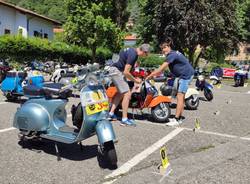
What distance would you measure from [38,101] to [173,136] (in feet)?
8.62

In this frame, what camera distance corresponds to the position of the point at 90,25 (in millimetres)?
30500

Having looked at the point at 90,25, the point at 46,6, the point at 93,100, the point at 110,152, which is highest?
the point at 46,6

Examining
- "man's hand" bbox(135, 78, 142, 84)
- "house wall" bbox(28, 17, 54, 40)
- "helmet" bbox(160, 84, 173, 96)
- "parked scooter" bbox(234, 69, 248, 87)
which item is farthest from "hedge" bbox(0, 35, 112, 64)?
"man's hand" bbox(135, 78, 142, 84)

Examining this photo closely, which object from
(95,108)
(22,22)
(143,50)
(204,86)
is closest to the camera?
(95,108)

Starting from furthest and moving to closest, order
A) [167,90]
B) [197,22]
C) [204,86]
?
[197,22] → [204,86] → [167,90]

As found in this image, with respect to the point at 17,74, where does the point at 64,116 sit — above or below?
below

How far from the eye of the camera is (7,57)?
73.7 ft

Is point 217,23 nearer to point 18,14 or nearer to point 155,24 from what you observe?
point 155,24

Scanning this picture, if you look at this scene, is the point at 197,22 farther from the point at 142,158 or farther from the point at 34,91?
the point at 142,158

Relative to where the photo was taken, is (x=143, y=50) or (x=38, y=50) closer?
(x=143, y=50)

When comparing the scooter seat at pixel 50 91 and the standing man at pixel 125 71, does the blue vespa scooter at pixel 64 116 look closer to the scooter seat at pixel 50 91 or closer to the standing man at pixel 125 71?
the scooter seat at pixel 50 91

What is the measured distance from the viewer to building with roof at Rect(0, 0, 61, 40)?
30.9 metres

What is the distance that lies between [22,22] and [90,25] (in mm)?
6795

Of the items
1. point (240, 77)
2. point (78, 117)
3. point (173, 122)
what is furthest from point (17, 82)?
point (240, 77)
